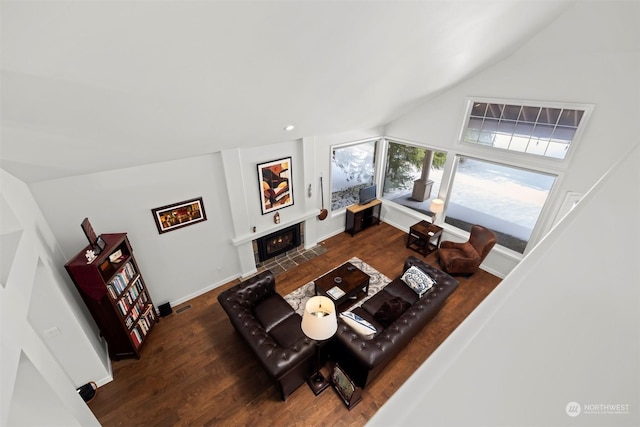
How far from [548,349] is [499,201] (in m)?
8.66

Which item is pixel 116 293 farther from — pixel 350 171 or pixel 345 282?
pixel 350 171

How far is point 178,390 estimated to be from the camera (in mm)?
3631

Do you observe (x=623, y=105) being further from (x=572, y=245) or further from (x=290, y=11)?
(x=572, y=245)

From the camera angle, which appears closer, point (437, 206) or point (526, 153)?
point (526, 153)

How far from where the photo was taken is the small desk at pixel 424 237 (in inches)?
232

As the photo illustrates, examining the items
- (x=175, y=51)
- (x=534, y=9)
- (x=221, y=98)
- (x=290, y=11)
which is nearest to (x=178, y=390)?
(x=221, y=98)

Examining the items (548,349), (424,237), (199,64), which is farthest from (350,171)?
(548,349)

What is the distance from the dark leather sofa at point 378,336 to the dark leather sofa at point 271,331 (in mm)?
421

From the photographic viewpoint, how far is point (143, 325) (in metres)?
4.20

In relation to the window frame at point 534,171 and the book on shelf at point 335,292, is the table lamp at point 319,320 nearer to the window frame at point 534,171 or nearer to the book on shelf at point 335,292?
the book on shelf at point 335,292

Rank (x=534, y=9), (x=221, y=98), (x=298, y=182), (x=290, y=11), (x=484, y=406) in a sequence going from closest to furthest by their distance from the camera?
(x=484, y=406) → (x=290, y=11) → (x=221, y=98) → (x=534, y=9) → (x=298, y=182)

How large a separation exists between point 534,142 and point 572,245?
5.06m

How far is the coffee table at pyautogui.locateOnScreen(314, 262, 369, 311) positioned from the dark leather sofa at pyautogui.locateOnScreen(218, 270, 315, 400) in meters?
0.69

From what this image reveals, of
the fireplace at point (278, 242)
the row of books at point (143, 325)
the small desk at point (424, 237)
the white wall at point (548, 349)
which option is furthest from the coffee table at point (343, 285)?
the white wall at point (548, 349)
